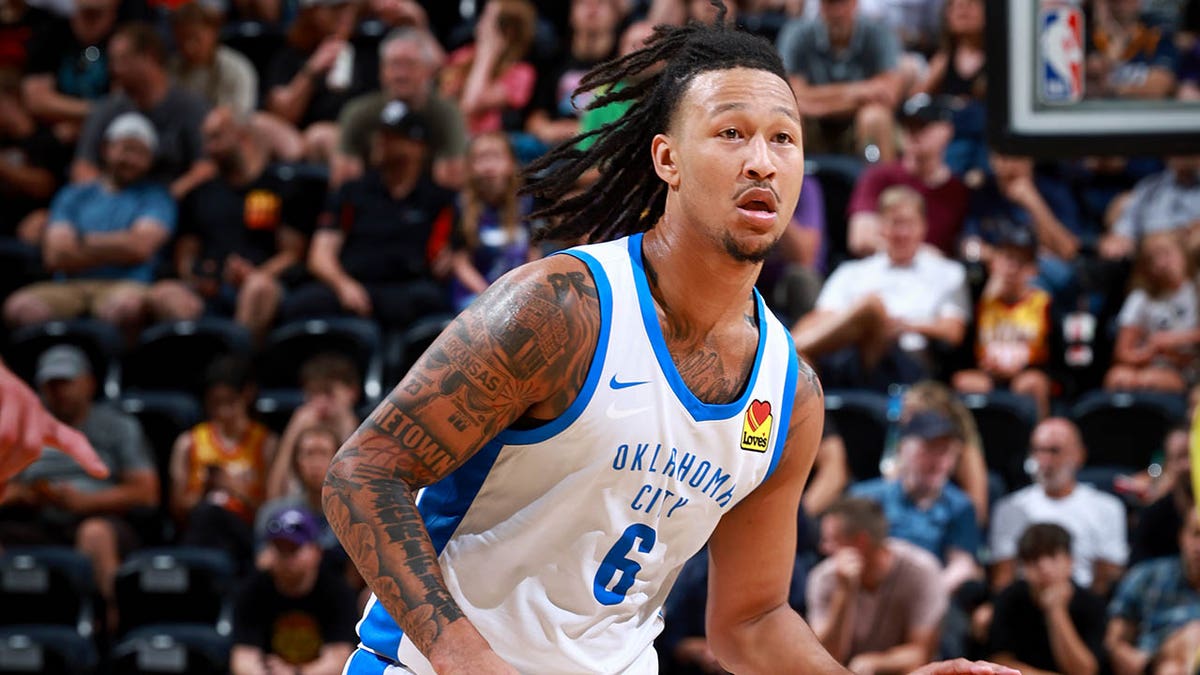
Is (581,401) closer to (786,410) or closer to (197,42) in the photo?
(786,410)

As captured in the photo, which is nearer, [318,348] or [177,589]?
[177,589]

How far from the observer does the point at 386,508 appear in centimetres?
275

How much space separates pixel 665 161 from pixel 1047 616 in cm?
408

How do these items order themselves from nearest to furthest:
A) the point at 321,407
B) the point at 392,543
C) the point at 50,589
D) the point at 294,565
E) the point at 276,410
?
the point at 392,543, the point at 294,565, the point at 50,589, the point at 321,407, the point at 276,410

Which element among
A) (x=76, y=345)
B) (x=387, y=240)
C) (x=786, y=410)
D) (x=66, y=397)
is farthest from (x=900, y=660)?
(x=76, y=345)

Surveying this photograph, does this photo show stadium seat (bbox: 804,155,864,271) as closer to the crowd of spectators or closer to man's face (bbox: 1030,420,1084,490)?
the crowd of spectators

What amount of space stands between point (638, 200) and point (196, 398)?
18.6 feet

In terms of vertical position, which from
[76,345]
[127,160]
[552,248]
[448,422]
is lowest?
[76,345]

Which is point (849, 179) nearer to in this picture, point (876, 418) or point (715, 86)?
point (876, 418)

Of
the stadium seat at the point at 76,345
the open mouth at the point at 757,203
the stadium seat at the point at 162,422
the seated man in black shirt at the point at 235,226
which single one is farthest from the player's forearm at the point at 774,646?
the seated man in black shirt at the point at 235,226

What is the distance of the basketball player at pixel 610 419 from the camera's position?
2.83 meters

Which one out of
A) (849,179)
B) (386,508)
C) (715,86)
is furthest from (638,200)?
(849,179)

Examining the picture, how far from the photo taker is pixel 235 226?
921 centimetres

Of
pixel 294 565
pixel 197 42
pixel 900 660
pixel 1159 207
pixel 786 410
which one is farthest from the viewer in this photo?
pixel 197 42
